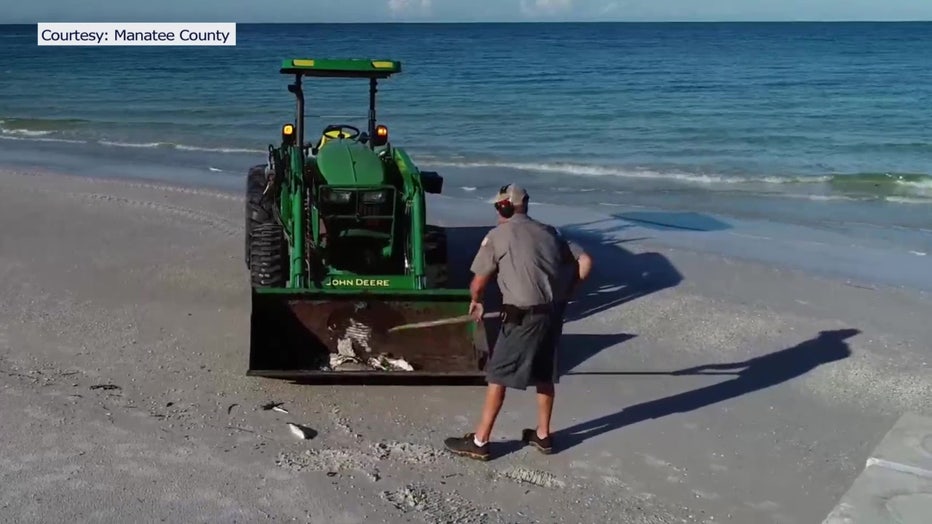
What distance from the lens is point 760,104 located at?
96.9ft

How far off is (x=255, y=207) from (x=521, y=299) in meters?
3.79

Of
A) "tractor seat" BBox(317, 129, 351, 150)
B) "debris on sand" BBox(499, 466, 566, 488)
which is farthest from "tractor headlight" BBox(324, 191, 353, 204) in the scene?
"debris on sand" BBox(499, 466, 566, 488)

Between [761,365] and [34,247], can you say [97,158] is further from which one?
[761,365]

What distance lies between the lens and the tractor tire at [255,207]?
8758mm

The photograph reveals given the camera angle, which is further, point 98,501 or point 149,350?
point 149,350

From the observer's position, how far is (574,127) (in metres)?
23.9

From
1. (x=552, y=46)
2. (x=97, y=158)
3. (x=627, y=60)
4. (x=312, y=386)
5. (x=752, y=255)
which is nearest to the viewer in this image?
(x=312, y=386)

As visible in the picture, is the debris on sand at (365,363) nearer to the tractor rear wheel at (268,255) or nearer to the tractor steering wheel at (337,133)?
the tractor rear wheel at (268,255)

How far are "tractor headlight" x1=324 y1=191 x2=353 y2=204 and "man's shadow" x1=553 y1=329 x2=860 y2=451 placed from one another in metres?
2.50

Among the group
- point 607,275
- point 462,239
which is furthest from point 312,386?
point 462,239

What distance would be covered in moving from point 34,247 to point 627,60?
4590 cm

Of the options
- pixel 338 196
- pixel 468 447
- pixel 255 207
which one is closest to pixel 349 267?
pixel 338 196

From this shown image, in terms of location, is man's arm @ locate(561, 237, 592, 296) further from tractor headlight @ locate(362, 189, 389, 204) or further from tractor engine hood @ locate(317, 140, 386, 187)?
tractor engine hood @ locate(317, 140, 386, 187)

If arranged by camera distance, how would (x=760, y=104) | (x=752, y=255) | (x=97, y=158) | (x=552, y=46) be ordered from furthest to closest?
1. (x=552, y=46)
2. (x=760, y=104)
3. (x=97, y=158)
4. (x=752, y=255)
